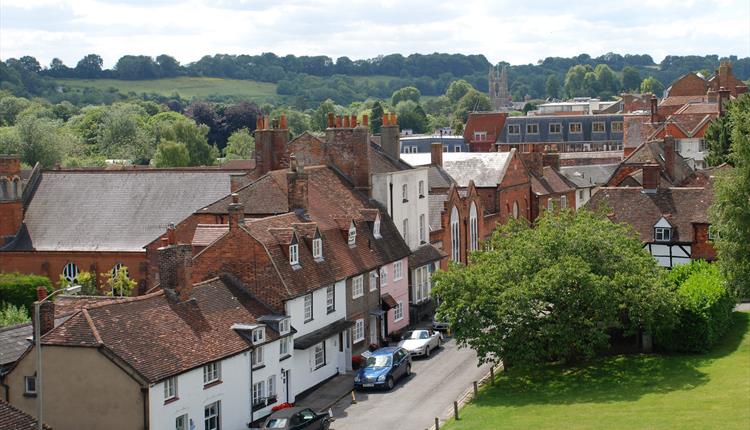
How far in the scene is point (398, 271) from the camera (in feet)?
200

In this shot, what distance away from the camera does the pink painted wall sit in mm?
59375

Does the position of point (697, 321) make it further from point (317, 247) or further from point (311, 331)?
point (317, 247)

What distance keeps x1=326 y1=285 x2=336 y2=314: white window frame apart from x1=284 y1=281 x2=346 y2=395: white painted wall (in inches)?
8.8

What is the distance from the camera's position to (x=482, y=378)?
50312 mm

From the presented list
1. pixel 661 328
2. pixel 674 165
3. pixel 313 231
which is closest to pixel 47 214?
pixel 313 231

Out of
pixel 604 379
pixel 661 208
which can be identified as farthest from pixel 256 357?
pixel 661 208

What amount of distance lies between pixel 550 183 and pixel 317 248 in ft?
147

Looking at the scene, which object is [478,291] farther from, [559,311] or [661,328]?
[661,328]

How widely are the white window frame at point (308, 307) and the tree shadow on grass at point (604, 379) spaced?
8235 millimetres

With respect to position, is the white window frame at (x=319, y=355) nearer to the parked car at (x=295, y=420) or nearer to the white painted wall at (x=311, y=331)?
the white painted wall at (x=311, y=331)

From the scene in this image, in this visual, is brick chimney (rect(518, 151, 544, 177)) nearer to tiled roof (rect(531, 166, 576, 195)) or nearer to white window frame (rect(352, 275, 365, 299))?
tiled roof (rect(531, 166, 576, 195))

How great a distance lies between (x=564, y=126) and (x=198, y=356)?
11312cm

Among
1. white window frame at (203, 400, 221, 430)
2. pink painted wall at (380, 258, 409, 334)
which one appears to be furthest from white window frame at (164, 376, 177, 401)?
pink painted wall at (380, 258, 409, 334)

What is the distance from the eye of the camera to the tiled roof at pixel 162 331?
38125 mm
